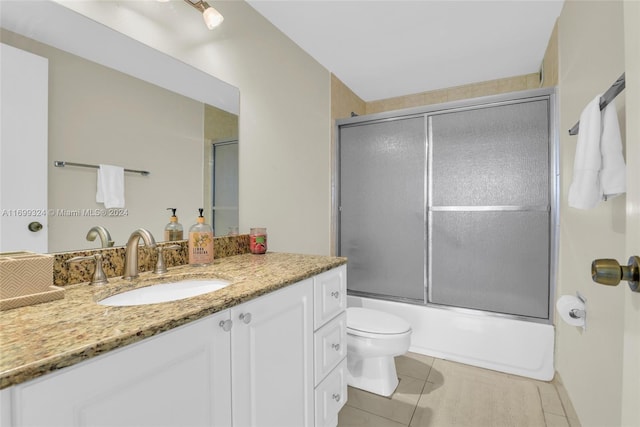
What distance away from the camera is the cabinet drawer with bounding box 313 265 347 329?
4.27 feet

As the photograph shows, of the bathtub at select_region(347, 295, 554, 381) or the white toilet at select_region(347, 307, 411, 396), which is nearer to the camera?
the white toilet at select_region(347, 307, 411, 396)

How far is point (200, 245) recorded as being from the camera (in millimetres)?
1364

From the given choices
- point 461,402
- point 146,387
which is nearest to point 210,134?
point 146,387

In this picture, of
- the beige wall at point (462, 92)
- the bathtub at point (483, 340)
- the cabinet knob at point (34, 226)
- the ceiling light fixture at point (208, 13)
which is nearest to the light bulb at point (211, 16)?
the ceiling light fixture at point (208, 13)

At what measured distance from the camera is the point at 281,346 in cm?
108

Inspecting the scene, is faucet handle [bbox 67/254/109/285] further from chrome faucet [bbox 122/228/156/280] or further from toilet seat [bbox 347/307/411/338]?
toilet seat [bbox 347/307/411/338]

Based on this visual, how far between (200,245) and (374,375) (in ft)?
4.33

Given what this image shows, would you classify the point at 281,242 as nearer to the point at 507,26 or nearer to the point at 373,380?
the point at 373,380

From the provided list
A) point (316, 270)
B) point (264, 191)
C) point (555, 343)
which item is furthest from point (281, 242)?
point (555, 343)

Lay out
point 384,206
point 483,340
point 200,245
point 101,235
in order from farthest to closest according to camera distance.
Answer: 1. point 384,206
2. point 483,340
3. point 200,245
4. point 101,235

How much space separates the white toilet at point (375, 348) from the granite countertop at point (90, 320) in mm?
811

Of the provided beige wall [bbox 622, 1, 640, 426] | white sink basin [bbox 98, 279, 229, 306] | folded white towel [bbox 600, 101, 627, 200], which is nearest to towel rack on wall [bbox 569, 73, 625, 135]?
folded white towel [bbox 600, 101, 627, 200]

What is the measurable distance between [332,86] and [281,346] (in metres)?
2.35

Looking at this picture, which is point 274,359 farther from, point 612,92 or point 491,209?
point 491,209
